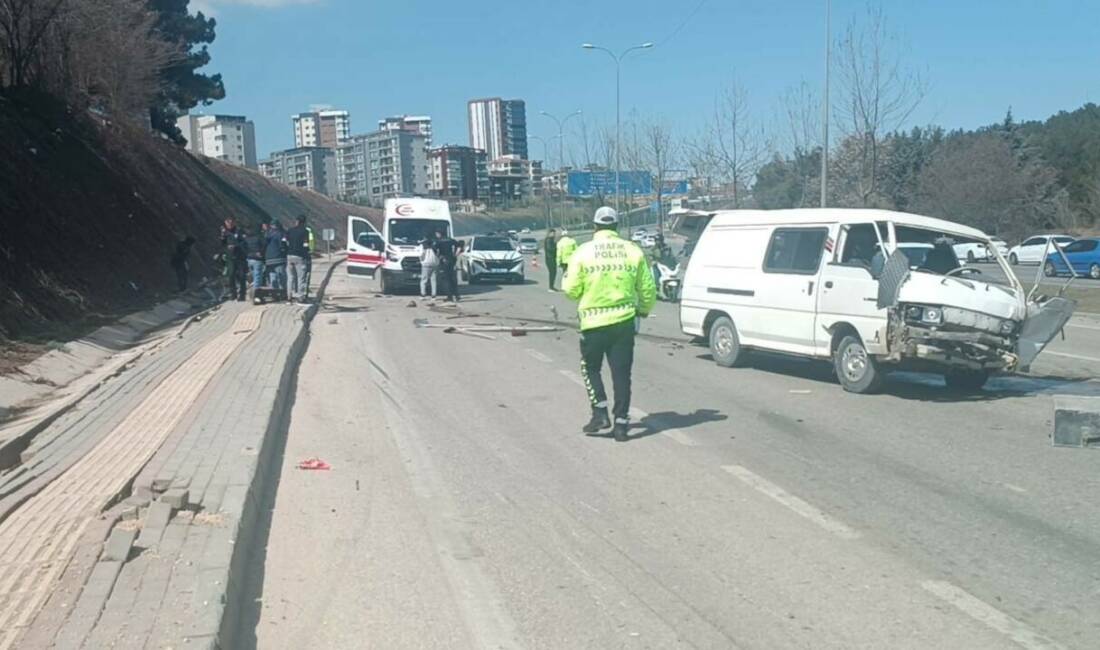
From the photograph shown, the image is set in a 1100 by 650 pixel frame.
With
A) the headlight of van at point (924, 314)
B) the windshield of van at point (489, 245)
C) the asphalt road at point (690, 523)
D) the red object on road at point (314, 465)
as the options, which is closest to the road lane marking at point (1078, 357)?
the asphalt road at point (690, 523)

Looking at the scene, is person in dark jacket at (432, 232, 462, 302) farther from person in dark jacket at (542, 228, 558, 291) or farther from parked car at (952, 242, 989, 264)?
parked car at (952, 242, 989, 264)

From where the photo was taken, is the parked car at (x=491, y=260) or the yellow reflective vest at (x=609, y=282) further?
the parked car at (x=491, y=260)

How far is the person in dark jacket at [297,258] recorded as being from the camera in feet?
85.9

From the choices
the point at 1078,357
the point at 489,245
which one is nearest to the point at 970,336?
the point at 1078,357

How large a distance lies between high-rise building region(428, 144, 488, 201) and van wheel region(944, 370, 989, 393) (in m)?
101

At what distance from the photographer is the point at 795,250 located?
529 inches

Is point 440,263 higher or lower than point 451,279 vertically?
higher

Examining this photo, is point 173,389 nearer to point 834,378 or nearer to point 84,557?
point 84,557

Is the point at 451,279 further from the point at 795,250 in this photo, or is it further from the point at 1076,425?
the point at 1076,425

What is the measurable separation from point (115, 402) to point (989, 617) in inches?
365

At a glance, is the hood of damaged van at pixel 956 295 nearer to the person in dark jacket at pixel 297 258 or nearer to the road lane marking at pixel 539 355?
the road lane marking at pixel 539 355

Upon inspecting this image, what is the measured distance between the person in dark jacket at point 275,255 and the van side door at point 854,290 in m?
16.1

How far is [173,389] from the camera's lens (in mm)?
12344

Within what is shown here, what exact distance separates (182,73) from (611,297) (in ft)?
175
